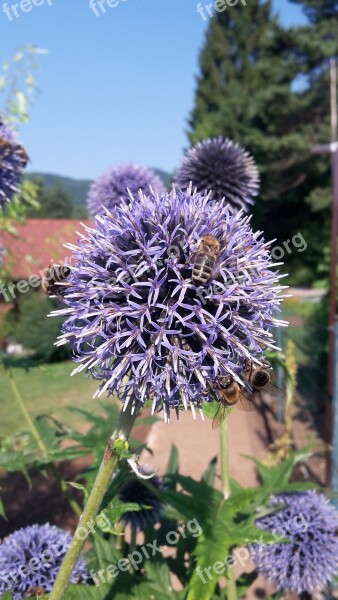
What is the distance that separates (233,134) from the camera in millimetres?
26828

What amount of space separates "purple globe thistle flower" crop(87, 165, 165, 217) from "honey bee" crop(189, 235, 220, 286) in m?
1.94

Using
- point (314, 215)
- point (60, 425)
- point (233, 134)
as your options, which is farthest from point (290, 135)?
point (60, 425)

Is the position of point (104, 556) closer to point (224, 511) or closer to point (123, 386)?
point (224, 511)

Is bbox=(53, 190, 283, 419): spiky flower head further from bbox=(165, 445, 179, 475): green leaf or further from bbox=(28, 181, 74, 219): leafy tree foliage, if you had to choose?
bbox=(28, 181, 74, 219): leafy tree foliage

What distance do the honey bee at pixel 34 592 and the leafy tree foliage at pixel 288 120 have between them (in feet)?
52.6

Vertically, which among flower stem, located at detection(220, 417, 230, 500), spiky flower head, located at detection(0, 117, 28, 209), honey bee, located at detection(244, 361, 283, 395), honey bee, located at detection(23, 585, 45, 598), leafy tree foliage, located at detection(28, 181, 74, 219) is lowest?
honey bee, located at detection(23, 585, 45, 598)

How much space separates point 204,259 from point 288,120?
869 inches

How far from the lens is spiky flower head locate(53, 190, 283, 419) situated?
148 centimetres

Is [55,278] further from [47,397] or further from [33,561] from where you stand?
[47,397]

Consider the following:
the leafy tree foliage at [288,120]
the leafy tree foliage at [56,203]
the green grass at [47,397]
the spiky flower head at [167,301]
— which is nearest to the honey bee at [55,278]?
the spiky flower head at [167,301]

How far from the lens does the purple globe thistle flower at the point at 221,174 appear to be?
3285mm

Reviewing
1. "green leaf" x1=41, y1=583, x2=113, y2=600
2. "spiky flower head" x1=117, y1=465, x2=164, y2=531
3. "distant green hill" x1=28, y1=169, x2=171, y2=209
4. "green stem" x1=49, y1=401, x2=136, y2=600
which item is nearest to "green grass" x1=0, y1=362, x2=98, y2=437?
"distant green hill" x1=28, y1=169, x2=171, y2=209

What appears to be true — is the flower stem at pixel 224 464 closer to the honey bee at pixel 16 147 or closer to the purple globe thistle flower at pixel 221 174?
the purple globe thistle flower at pixel 221 174

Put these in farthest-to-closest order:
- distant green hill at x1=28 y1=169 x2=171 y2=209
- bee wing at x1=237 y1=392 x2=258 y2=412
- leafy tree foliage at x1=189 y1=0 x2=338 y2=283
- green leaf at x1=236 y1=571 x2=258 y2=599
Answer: leafy tree foliage at x1=189 y1=0 x2=338 y2=283 < distant green hill at x1=28 y1=169 x2=171 y2=209 < green leaf at x1=236 y1=571 x2=258 y2=599 < bee wing at x1=237 y1=392 x2=258 y2=412
